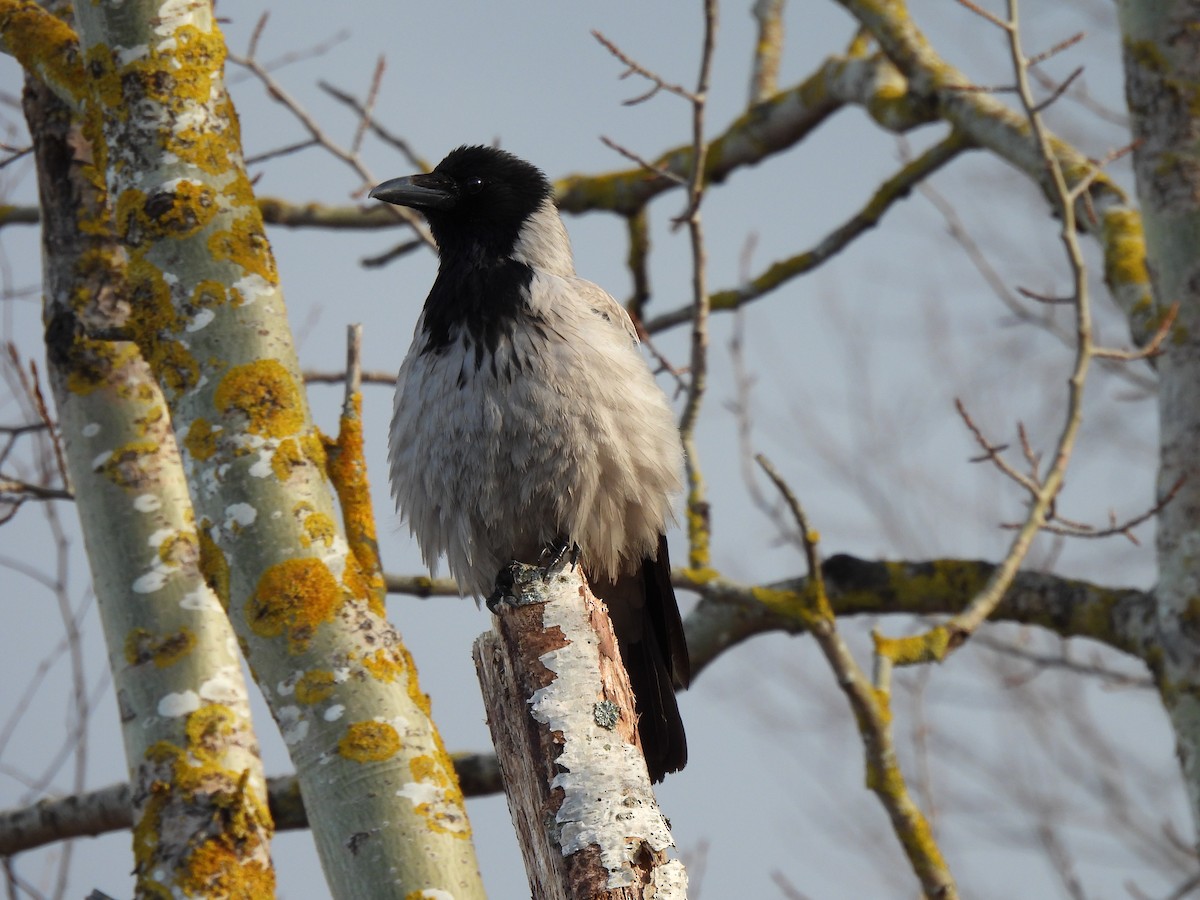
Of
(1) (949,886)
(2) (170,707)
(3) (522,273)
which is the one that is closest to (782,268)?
(3) (522,273)

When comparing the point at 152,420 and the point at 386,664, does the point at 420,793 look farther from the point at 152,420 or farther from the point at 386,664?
the point at 152,420

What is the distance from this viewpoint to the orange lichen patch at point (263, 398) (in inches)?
136

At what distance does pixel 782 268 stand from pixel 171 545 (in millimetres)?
3361

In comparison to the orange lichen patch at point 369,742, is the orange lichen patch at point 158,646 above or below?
above

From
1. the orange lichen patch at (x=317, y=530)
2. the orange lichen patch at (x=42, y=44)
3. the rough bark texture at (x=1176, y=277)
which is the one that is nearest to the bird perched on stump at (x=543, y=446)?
the orange lichen patch at (x=317, y=530)

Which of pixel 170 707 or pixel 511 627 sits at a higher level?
pixel 170 707

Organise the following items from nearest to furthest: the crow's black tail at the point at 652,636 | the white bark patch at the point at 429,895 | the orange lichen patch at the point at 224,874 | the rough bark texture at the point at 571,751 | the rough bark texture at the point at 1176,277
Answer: the rough bark texture at the point at 571,751 → the white bark patch at the point at 429,895 → the orange lichen patch at the point at 224,874 → the crow's black tail at the point at 652,636 → the rough bark texture at the point at 1176,277

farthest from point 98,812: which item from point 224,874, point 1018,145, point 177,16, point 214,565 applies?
point 1018,145

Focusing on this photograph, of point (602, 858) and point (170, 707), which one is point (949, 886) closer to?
point (602, 858)

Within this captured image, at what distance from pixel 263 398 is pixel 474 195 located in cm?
162

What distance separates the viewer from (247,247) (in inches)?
146

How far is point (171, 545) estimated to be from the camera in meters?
4.14

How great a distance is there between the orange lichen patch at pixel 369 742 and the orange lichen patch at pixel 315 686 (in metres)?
0.11

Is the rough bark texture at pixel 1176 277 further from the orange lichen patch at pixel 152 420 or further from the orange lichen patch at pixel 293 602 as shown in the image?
the orange lichen patch at pixel 152 420
